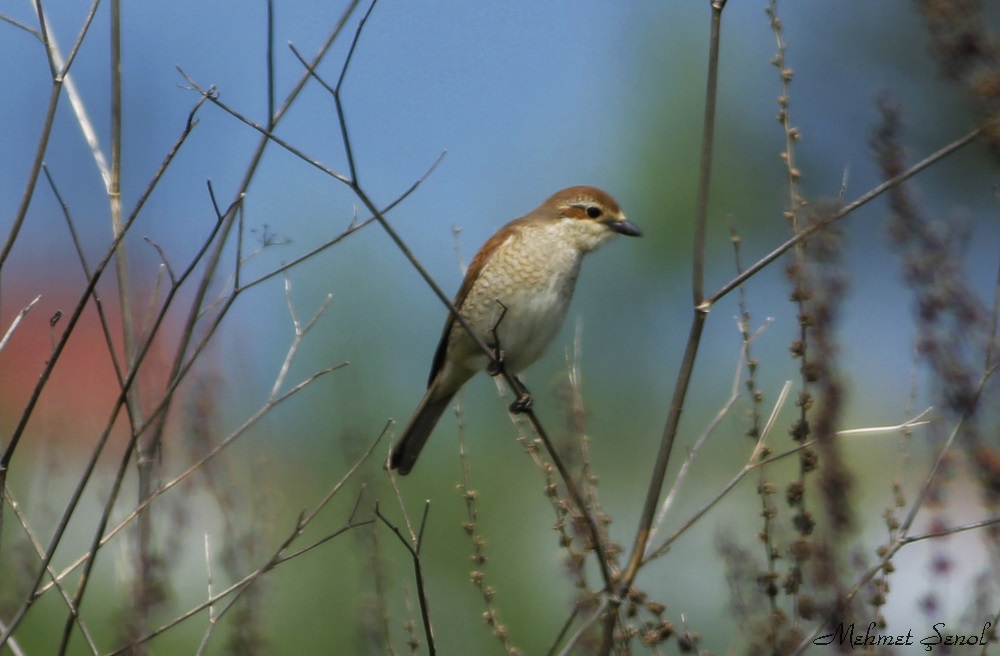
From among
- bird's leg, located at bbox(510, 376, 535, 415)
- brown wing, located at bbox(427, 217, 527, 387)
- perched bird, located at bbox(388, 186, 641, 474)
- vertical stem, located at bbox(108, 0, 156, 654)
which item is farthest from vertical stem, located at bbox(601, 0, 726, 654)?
brown wing, located at bbox(427, 217, 527, 387)

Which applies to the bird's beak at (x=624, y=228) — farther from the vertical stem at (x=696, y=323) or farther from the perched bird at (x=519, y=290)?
the vertical stem at (x=696, y=323)

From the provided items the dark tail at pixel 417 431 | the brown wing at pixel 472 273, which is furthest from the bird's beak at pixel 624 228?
the dark tail at pixel 417 431

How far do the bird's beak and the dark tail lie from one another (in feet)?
3.04

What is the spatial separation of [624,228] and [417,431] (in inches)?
44.0

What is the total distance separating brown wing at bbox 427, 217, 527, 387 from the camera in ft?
14.6

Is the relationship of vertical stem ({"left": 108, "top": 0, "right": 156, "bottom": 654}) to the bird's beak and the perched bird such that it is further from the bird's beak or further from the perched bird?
the bird's beak

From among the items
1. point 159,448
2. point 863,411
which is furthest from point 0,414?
point 863,411

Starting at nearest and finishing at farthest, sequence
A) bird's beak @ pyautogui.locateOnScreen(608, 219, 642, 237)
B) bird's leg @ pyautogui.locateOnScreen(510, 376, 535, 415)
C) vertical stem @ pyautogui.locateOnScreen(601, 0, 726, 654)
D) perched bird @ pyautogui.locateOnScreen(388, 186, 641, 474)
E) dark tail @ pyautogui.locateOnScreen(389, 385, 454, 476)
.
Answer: vertical stem @ pyautogui.locateOnScreen(601, 0, 726, 654) < bird's leg @ pyautogui.locateOnScreen(510, 376, 535, 415) < perched bird @ pyautogui.locateOnScreen(388, 186, 641, 474) < dark tail @ pyautogui.locateOnScreen(389, 385, 454, 476) < bird's beak @ pyautogui.locateOnScreen(608, 219, 642, 237)

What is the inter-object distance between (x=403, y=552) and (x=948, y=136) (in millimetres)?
12774

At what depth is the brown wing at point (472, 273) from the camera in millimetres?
4465

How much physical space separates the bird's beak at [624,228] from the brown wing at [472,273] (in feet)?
1.14

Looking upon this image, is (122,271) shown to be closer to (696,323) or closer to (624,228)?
(696,323)

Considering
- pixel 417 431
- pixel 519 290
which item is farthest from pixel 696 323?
pixel 417 431

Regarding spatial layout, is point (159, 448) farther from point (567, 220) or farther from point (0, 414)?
point (0, 414)
